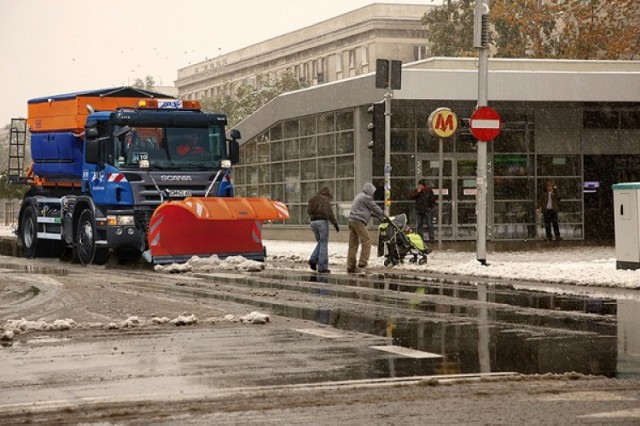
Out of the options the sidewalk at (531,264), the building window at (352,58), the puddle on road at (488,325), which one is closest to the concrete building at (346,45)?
the building window at (352,58)

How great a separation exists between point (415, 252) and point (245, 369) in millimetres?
17487

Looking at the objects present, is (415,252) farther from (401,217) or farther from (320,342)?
(320,342)

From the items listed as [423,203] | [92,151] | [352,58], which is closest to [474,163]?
[423,203]

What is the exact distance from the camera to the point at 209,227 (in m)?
25.0

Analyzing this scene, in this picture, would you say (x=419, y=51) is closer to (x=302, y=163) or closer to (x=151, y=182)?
(x=302, y=163)

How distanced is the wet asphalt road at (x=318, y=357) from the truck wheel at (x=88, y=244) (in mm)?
7563

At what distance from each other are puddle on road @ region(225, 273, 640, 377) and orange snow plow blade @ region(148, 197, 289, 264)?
2964mm

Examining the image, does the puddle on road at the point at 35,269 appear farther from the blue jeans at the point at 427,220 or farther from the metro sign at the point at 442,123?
the blue jeans at the point at 427,220

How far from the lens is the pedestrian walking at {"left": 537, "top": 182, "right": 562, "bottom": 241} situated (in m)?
37.5

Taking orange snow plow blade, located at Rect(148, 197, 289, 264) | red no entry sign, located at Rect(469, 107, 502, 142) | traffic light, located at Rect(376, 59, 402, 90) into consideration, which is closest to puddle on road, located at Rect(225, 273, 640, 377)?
orange snow plow blade, located at Rect(148, 197, 289, 264)

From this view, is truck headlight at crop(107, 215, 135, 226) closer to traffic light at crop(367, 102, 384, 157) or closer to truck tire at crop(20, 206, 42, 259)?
truck tire at crop(20, 206, 42, 259)

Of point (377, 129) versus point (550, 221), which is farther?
point (550, 221)

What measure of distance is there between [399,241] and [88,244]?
6686 millimetres

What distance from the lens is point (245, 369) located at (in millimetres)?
10289
